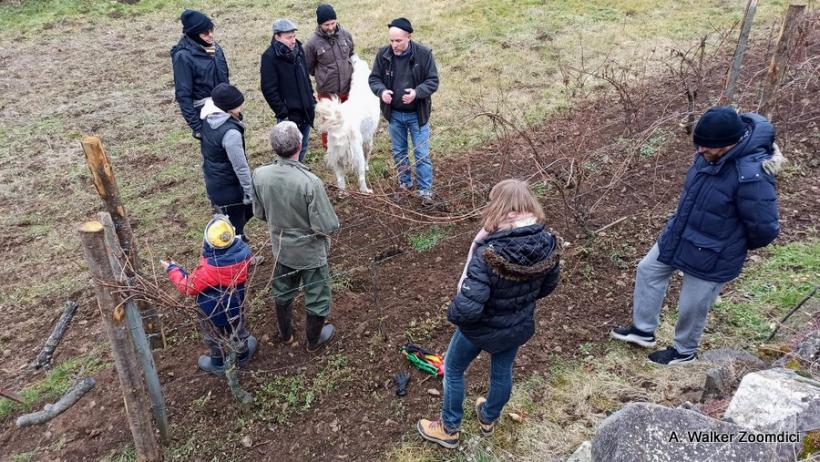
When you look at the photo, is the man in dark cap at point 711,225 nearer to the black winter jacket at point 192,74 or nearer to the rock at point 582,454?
the rock at point 582,454

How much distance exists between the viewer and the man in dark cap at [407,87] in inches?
205

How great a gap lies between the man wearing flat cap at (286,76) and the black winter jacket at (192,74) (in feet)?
1.72

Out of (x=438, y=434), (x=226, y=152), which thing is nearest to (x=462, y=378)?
(x=438, y=434)

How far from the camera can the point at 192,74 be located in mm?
4832

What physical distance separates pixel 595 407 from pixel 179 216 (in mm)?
4772

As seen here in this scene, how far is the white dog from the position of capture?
5.64 meters

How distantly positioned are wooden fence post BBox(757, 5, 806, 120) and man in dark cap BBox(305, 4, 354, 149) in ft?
13.3

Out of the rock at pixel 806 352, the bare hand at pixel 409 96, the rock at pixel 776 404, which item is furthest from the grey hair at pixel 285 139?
the rock at pixel 806 352

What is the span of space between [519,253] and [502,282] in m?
0.17

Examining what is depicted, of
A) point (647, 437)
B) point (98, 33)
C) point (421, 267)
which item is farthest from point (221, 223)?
point (98, 33)

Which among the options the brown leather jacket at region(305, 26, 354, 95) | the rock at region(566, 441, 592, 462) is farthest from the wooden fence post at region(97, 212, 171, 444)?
the brown leather jacket at region(305, 26, 354, 95)

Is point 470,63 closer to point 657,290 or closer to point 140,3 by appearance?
point 657,290

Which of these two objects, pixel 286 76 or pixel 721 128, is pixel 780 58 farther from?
pixel 286 76

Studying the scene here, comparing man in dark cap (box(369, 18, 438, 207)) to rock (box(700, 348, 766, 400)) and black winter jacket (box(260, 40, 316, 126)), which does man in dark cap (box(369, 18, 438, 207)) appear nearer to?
black winter jacket (box(260, 40, 316, 126))
